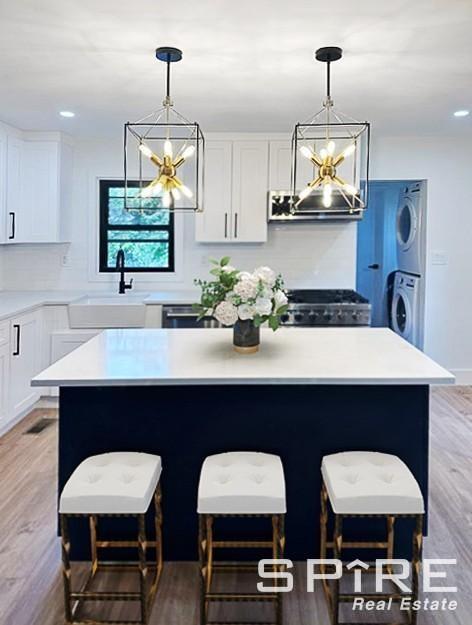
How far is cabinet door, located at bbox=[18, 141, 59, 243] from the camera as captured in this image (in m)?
5.18

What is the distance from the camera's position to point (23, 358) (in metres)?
4.57

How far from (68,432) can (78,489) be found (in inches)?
20.0

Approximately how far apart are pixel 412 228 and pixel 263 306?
3.92 metres

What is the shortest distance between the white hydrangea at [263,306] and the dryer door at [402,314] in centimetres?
381

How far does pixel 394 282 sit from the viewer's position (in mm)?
6770

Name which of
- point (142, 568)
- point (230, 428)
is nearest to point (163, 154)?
point (230, 428)

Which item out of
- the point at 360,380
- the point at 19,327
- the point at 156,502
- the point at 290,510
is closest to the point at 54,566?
the point at 156,502

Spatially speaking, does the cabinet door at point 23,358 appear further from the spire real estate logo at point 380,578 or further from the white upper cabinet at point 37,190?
the spire real estate logo at point 380,578

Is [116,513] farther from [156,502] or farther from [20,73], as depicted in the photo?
[20,73]

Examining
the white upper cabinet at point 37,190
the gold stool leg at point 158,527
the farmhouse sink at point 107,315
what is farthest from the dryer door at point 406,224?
the gold stool leg at point 158,527

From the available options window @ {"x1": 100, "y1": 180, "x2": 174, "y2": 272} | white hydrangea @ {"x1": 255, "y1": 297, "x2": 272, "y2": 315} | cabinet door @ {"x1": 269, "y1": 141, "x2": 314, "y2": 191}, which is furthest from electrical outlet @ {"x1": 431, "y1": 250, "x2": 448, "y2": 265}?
white hydrangea @ {"x1": 255, "y1": 297, "x2": 272, "y2": 315}

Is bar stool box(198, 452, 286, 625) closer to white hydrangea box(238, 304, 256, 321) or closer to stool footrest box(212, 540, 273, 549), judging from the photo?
stool footrest box(212, 540, 273, 549)

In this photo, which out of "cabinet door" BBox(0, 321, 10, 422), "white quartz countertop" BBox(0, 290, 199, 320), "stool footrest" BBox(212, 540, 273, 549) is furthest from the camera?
"white quartz countertop" BBox(0, 290, 199, 320)

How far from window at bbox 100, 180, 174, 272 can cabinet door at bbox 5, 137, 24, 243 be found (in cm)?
83
